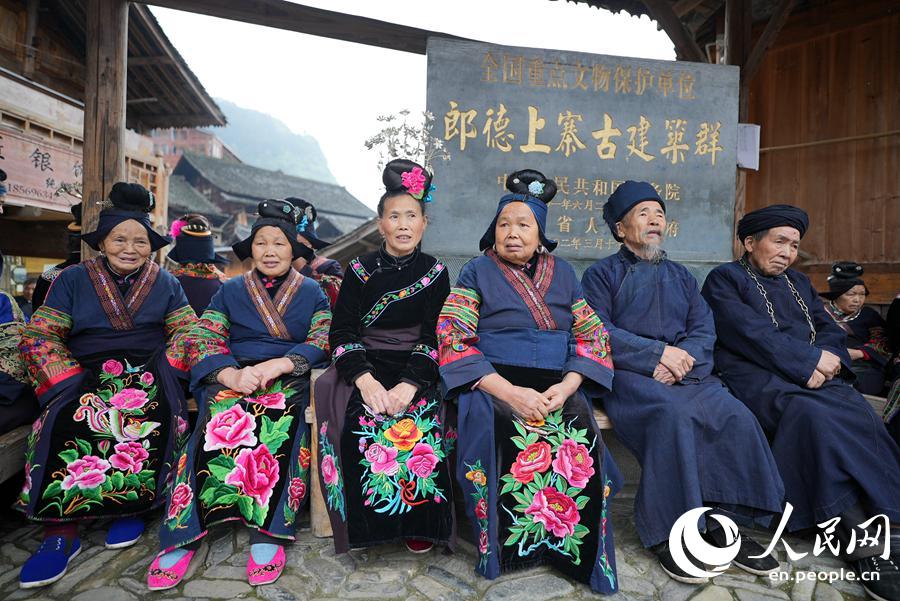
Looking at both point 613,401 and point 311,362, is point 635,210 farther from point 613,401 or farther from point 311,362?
point 311,362

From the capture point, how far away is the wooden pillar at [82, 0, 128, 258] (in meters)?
4.39

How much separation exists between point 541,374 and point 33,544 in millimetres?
2721

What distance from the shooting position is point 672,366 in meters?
2.76

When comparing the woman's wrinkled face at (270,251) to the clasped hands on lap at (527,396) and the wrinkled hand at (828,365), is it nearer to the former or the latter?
the clasped hands on lap at (527,396)

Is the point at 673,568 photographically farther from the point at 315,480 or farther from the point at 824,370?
the point at 315,480

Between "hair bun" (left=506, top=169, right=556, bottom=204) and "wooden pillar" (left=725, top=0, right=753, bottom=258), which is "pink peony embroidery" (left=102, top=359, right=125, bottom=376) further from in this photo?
"wooden pillar" (left=725, top=0, right=753, bottom=258)

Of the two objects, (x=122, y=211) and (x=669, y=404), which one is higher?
(x=122, y=211)

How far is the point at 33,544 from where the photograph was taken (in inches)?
104

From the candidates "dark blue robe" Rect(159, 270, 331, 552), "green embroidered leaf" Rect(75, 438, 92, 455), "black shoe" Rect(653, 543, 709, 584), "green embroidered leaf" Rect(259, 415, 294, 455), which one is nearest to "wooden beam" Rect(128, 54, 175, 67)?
"dark blue robe" Rect(159, 270, 331, 552)

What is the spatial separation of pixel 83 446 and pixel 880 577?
12.2 feet

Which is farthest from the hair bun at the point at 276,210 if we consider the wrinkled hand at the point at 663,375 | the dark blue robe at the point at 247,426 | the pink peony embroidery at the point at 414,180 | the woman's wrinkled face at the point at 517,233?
the wrinkled hand at the point at 663,375

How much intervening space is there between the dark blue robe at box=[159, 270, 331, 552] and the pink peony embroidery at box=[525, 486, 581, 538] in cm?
116

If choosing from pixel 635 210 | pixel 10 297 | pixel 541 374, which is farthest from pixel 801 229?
pixel 10 297

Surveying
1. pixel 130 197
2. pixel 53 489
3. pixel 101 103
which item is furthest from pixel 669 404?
pixel 101 103
